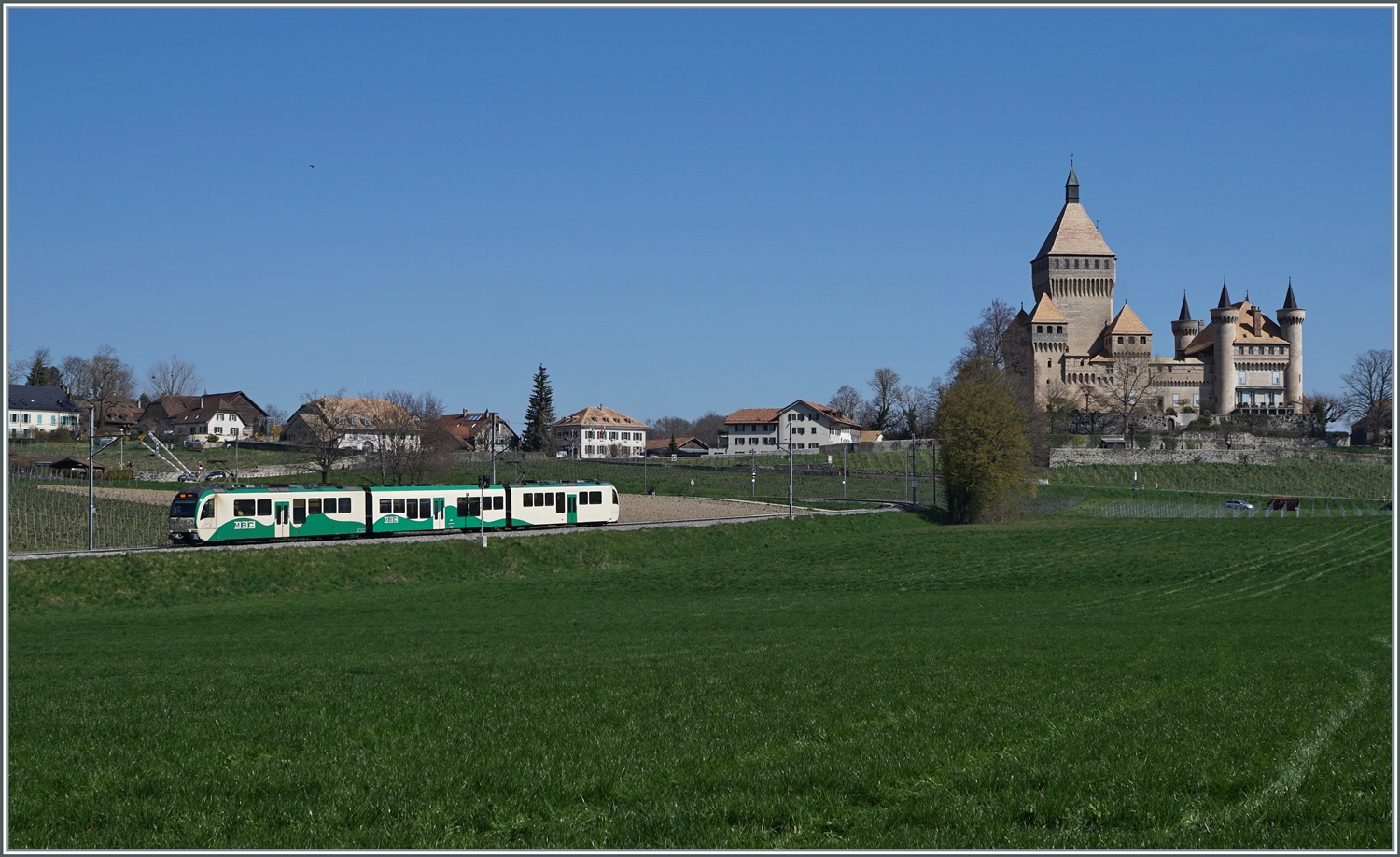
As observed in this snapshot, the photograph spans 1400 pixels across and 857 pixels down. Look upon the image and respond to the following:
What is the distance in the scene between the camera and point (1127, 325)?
508ft

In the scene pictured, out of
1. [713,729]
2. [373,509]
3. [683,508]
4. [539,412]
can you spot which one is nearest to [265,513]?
[373,509]

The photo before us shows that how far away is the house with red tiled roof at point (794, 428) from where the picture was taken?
159125 millimetres

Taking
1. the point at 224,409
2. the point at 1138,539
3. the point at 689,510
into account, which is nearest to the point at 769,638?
the point at 1138,539

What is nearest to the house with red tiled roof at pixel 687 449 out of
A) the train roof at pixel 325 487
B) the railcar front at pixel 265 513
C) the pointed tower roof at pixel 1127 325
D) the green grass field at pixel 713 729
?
the pointed tower roof at pixel 1127 325

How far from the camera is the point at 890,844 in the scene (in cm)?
812

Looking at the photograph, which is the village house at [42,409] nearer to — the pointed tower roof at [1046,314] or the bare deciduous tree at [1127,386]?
the pointed tower roof at [1046,314]

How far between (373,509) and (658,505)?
98.9ft

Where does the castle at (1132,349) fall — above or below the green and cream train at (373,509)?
above

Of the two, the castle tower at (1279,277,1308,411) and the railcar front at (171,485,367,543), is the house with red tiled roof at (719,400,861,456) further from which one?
the railcar front at (171,485,367,543)

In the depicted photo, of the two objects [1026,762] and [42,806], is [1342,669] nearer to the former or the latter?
[1026,762]

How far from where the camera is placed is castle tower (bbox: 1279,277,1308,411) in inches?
5935

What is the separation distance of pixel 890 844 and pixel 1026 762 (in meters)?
2.34

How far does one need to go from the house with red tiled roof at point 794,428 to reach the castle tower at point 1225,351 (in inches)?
1899

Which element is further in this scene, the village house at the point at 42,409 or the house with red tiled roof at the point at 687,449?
the house with red tiled roof at the point at 687,449
